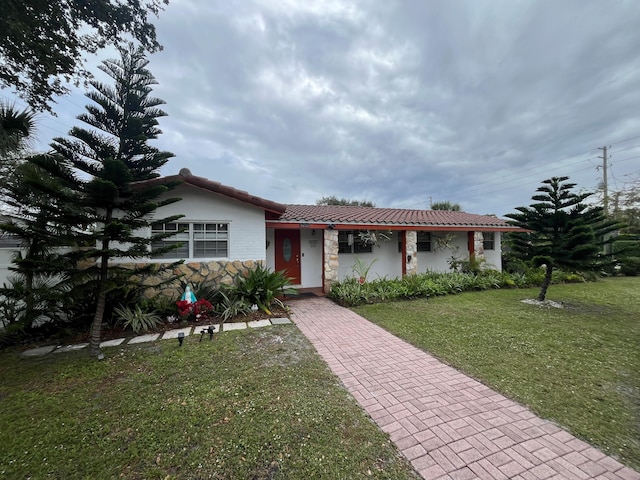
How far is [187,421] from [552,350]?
5.71 metres

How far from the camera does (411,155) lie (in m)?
18.2

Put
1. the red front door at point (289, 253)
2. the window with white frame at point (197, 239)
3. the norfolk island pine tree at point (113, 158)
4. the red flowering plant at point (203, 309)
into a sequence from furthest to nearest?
the red front door at point (289, 253) < the window with white frame at point (197, 239) < the red flowering plant at point (203, 309) < the norfolk island pine tree at point (113, 158)

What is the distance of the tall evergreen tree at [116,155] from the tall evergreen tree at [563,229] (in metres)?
9.77

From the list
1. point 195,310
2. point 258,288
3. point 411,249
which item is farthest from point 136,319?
point 411,249

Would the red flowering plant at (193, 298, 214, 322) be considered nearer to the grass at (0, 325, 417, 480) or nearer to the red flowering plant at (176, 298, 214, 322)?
the red flowering plant at (176, 298, 214, 322)

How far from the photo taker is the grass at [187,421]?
85.0 inches

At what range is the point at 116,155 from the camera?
14.7 feet

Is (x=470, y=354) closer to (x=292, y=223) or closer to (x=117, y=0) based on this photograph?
(x=292, y=223)

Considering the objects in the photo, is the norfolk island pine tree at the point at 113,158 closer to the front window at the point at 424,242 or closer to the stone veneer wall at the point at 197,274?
the stone veneer wall at the point at 197,274

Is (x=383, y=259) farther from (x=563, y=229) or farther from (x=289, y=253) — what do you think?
(x=563, y=229)

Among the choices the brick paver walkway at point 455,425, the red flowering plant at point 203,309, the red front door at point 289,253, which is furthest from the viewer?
the red front door at point 289,253

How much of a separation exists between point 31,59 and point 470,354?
32.9ft

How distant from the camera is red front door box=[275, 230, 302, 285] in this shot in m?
9.99

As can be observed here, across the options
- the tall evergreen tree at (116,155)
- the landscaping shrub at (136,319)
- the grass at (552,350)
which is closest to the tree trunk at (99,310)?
the tall evergreen tree at (116,155)
